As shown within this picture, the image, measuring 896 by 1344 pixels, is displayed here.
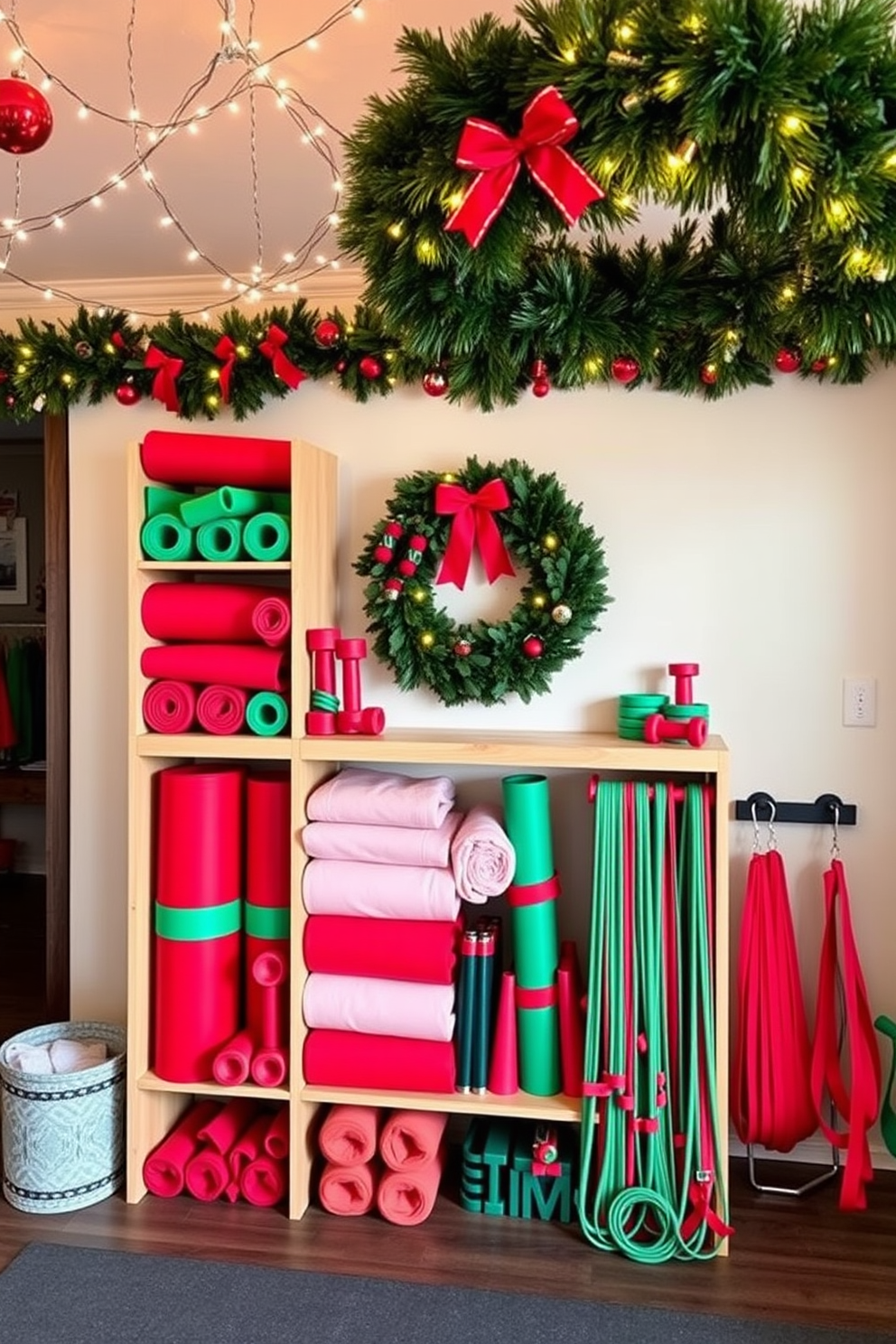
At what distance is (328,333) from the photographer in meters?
2.50

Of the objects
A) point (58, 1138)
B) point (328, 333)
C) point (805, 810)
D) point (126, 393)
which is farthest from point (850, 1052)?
point (126, 393)

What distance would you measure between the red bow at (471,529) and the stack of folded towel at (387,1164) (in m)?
1.25

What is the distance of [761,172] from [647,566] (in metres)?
1.54

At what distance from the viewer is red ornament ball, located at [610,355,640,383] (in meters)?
2.39

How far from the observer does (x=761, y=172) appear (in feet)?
3.34

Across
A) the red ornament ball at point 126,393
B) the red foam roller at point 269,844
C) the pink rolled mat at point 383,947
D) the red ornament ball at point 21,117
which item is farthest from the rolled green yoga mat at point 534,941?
the red ornament ball at point 21,117

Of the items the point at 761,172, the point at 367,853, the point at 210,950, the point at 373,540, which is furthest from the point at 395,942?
the point at 761,172

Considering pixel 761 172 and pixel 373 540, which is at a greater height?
pixel 761 172

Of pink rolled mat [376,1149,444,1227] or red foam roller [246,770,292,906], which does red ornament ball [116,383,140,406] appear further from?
pink rolled mat [376,1149,444,1227]

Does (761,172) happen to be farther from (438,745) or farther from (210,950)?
(210,950)

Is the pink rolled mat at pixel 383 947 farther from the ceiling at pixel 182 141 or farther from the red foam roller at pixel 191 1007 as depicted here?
the ceiling at pixel 182 141

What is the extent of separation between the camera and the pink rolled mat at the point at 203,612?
2.37m

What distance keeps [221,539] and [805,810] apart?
1.51 m

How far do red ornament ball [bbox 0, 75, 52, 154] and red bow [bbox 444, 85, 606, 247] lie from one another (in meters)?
0.60
